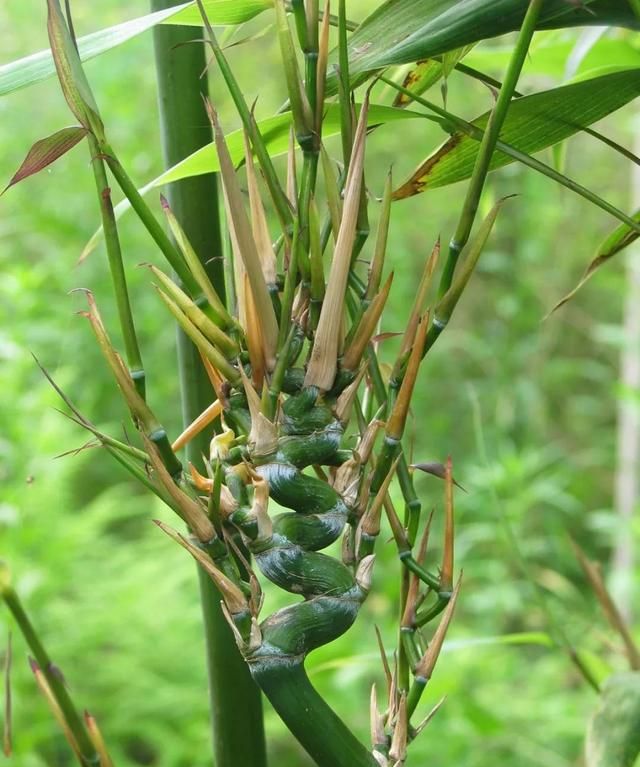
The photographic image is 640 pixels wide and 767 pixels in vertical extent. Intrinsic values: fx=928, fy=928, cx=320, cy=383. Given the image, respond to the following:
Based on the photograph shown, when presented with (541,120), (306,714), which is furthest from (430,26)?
(306,714)

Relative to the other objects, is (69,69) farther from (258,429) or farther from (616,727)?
(616,727)

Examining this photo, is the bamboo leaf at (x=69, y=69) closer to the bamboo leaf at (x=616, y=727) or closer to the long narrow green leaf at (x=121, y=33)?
the long narrow green leaf at (x=121, y=33)

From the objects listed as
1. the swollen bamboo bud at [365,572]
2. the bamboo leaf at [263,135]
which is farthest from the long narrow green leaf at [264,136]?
the swollen bamboo bud at [365,572]

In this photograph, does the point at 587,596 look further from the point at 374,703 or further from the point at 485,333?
the point at 374,703

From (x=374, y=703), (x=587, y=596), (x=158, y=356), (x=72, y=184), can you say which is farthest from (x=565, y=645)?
(x=587, y=596)

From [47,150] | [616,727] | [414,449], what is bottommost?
[616,727]

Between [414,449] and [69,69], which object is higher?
[414,449]
